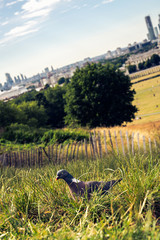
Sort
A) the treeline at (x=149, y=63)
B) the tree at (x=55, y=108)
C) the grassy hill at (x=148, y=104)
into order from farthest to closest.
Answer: the treeline at (x=149, y=63) < the tree at (x=55, y=108) < the grassy hill at (x=148, y=104)

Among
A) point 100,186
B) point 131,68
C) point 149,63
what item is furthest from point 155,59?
point 100,186

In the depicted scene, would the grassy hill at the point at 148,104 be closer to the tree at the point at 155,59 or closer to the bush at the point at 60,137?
the bush at the point at 60,137

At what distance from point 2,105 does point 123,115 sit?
60.9 feet

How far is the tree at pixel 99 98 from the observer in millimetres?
29675

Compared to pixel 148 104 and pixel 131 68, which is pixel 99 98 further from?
pixel 131 68

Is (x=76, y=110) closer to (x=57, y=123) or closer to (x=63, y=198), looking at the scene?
(x=57, y=123)

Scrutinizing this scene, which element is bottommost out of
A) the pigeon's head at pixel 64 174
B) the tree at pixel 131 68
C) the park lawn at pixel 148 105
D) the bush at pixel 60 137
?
the park lawn at pixel 148 105

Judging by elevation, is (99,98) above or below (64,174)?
above

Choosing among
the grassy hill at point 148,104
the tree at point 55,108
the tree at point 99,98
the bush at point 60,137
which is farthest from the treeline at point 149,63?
the bush at point 60,137

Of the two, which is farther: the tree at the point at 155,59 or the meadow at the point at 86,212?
the tree at the point at 155,59

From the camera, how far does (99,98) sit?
30.1 metres

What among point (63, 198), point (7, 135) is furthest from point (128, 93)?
point (63, 198)

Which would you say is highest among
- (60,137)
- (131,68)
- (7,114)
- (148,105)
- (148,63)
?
(131,68)

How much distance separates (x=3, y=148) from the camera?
14836 millimetres
